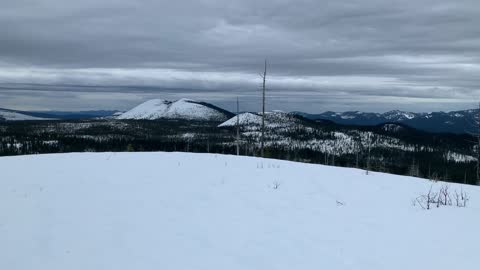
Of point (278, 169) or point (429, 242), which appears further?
point (278, 169)

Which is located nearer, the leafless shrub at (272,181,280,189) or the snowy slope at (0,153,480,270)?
the snowy slope at (0,153,480,270)

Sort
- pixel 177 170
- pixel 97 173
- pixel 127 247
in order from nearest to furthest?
1. pixel 127 247
2. pixel 97 173
3. pixel 177 170

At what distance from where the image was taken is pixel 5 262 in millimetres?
5562

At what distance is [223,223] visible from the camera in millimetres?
7477

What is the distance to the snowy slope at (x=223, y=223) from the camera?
19.2 feet

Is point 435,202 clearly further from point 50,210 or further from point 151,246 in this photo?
point 50,210

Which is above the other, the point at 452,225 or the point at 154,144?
the point at 452,225

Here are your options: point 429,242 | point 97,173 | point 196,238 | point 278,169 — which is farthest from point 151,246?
point 278,169

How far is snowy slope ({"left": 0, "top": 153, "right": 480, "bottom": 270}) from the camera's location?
5863mm

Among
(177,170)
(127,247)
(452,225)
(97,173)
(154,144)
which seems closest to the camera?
(127,247)

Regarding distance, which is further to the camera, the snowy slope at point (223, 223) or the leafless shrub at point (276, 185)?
the leafless shrub at point (276, 185)

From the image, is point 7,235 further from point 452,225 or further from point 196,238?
point 452,225

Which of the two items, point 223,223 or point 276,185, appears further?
point 276,185

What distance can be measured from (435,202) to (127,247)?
729cm
